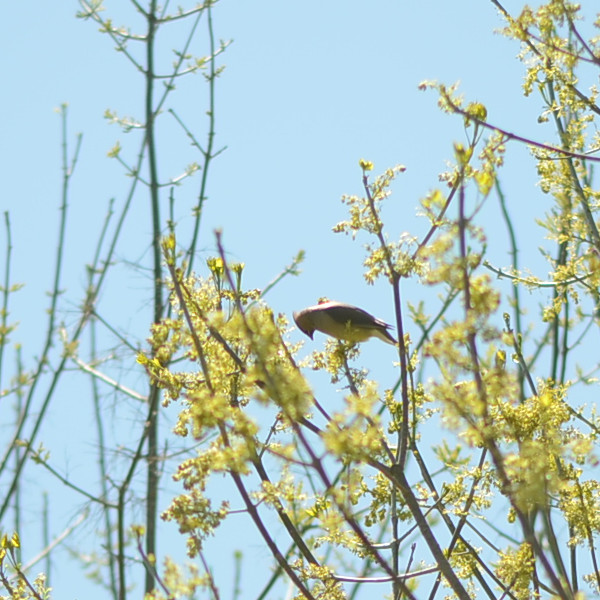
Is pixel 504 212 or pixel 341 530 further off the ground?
pixel 504 212

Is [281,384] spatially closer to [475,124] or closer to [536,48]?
[475,124]

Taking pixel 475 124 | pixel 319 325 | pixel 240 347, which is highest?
pixel 319 325

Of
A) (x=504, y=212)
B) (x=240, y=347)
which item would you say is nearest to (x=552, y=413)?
(x=240, y=347)

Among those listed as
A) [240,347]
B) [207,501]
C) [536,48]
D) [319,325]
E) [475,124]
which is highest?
[536,48]

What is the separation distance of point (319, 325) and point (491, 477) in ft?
4.91

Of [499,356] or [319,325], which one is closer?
[499,356]

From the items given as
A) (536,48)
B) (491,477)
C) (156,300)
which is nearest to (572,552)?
(491,477)

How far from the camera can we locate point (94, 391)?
5.52 m

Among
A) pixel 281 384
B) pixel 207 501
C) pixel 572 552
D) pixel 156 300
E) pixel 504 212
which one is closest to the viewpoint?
pixel 281 384

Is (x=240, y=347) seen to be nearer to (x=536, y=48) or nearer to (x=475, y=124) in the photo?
(x=475, y=124)

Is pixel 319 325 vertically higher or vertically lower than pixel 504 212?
lower

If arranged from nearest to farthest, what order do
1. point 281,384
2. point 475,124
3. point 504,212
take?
point 281,384 → point 475,124 → point 504,212

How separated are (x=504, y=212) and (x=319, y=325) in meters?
1.23

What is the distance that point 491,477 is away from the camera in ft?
9.52
